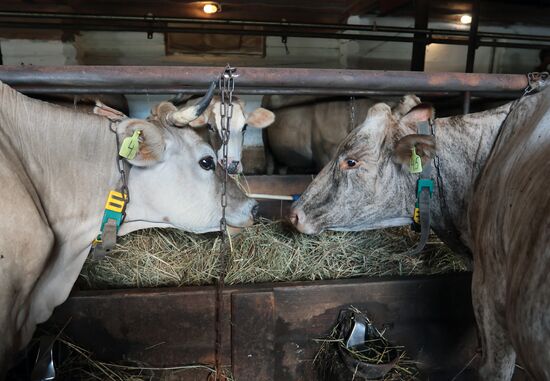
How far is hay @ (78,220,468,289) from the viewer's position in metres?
2.86

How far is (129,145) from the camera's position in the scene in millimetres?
2186

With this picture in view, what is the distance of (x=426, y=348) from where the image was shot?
111 inches

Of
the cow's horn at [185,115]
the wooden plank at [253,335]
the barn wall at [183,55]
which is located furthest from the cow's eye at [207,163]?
the barn wall at [183,55]

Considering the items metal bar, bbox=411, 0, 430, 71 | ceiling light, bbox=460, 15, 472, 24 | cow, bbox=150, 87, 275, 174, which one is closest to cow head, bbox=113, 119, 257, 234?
Answer: cow, bbox=150, 87, 275, 174

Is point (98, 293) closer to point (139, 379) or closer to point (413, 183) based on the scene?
point (139, 379)

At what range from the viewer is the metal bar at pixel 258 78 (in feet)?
7.00

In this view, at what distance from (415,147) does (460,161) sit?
363 millimetres

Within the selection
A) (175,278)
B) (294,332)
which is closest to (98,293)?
(175,278)

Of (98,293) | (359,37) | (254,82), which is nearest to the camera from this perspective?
(254,82)

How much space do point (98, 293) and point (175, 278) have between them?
493 millimetres

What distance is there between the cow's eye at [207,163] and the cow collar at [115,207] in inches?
16.3

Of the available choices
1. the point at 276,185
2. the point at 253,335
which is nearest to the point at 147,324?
the point at 253,335

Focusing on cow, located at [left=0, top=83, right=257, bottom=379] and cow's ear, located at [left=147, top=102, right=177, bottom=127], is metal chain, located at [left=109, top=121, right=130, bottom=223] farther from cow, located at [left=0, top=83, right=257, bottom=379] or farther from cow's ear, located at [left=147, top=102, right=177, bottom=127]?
cow's ear, located at [left=147, top=102, right=177, bottom=127]

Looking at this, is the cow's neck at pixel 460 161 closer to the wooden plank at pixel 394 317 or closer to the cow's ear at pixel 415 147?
the cow's ear at pixel 415 147
